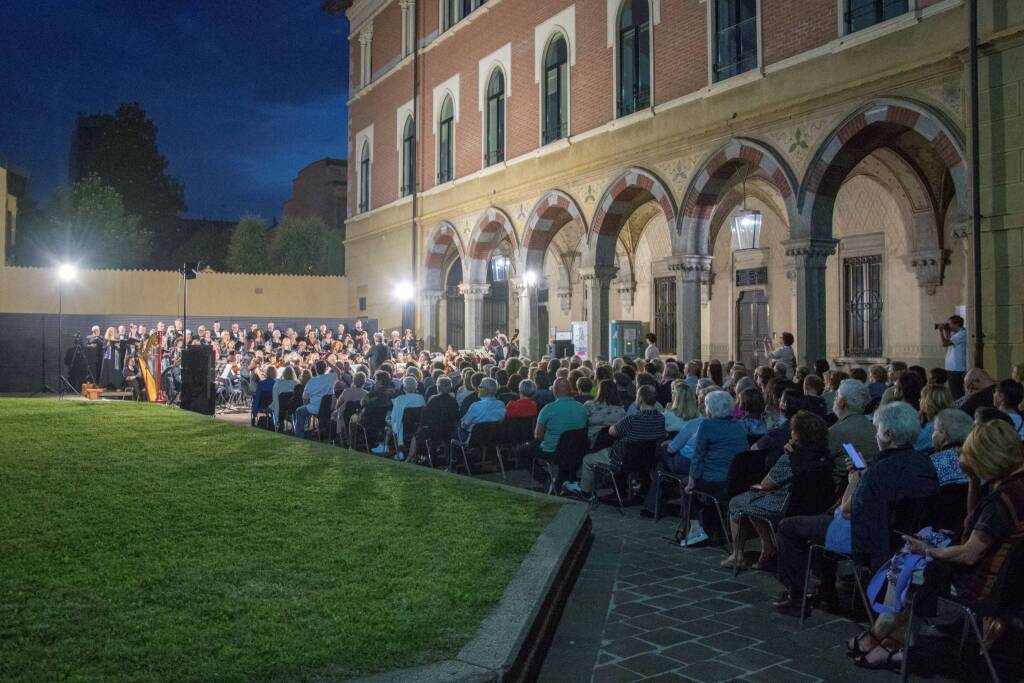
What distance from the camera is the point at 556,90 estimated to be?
19.0 m

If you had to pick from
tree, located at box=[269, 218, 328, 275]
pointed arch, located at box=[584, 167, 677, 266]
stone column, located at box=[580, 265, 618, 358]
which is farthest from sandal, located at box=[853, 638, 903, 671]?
tree, located at box=[269, 218, 328, 275]

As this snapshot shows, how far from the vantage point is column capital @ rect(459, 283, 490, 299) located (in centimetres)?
2208

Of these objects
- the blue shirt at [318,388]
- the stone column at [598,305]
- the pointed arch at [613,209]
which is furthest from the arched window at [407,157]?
the blue shirt at [318,388]

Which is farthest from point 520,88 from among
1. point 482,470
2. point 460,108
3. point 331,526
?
point 331,526

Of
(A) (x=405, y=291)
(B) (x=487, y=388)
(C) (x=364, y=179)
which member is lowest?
(B) (x=487, y=388)

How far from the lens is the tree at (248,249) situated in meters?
45.4

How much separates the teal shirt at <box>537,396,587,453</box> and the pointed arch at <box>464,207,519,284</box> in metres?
12.8

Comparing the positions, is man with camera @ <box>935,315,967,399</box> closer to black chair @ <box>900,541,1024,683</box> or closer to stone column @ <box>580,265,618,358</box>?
black chair @ <box>900,541,1024,683</box>

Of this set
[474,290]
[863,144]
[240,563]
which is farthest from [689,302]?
[240,563]

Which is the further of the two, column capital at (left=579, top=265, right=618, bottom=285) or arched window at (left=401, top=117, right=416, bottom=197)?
arched window at (left=401, top=117, right=416, bottom=197)

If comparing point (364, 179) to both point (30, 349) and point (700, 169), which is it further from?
point (700, 169)

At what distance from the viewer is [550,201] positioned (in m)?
18.9

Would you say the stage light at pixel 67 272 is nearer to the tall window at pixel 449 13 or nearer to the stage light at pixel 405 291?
the stage light at pixel 405 291

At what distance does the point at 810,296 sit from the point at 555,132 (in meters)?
8.36
